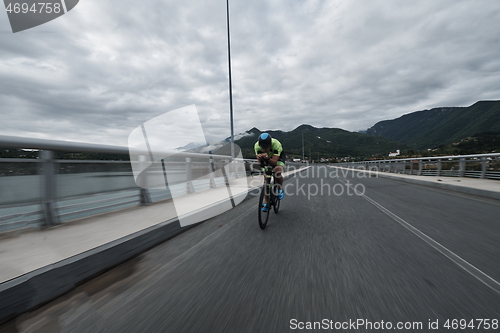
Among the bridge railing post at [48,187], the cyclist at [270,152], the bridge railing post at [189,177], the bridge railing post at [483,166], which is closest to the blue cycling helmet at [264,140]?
the cyclist at [270,152]

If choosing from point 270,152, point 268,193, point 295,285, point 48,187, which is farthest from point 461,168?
point 48,187

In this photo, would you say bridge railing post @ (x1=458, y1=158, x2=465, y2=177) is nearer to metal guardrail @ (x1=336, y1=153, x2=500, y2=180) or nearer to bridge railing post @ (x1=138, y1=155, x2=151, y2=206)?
metal guardrail @ (x1=336, y1=153, x2=500, y2=180)

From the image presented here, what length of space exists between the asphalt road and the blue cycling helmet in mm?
1922

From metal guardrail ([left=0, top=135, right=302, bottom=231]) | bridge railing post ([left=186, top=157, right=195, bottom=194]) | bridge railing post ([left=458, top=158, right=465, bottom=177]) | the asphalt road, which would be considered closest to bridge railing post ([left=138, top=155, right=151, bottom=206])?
metal guardrail ([left=0, top=135, right=302, bottom=231])

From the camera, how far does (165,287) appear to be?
95.0 inches

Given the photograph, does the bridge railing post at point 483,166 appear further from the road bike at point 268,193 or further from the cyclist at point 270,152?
the road bike at point 268,193

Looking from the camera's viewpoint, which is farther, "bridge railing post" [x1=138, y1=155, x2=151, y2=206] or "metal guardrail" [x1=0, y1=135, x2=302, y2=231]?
"bridge railing post" [x1=138, y1=155, x2=151, y2=206]

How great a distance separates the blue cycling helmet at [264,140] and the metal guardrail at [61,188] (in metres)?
2.70

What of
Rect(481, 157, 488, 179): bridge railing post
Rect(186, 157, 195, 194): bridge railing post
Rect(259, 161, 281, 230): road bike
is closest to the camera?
Rect(259, 161, 281, 230): road bike

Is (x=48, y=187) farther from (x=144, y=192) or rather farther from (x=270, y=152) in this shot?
(x=270, y=152)

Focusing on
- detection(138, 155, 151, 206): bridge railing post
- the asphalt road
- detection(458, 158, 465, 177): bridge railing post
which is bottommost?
detection(458, 158, 465, 177): bridge railing post

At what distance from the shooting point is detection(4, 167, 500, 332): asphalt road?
1.84 m

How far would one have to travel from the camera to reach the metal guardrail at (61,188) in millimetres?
3100

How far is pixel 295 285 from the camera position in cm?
237
